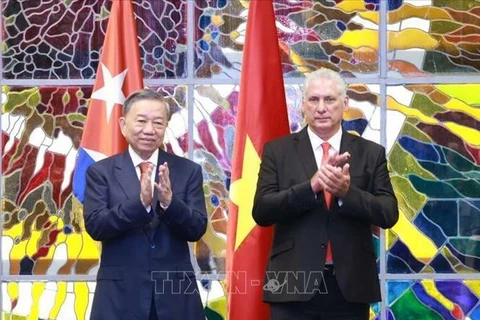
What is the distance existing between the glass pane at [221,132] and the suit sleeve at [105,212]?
1.55 meters

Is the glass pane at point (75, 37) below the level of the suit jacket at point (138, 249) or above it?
above

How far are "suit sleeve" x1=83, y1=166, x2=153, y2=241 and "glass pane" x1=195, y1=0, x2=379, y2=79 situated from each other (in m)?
1.71

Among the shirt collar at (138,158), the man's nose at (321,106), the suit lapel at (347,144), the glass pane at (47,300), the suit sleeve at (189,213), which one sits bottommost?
the glass pane at (47,300)

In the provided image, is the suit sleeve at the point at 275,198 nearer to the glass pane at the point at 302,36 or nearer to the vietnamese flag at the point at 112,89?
the vietnamese flag at the point at 112,89

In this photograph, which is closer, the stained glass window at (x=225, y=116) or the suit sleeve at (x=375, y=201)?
the suit sleeve at (x=375, y=201)

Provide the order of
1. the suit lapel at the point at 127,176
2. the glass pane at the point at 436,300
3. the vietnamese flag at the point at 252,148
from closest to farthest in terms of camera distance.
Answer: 1. the suit lapel at the point at 127,176
2. the vietnamese flag at the point at 252,148
3. the glass pane at the point at 436,300

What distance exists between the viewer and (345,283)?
362 centimetres

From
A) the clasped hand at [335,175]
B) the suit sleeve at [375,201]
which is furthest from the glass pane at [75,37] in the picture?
the clasped hand at [335,175]

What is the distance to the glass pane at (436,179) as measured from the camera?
5.24m

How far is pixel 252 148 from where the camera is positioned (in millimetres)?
4672

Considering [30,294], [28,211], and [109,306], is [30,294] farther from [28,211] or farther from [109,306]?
[109,306]

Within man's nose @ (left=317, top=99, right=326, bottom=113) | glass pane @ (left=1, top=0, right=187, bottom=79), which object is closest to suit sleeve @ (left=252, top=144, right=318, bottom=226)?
man's nose @ (left=317, top=99, right=326, bottom=113)

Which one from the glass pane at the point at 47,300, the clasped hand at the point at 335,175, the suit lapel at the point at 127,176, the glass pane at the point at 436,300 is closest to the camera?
the clasped hand at the point at 335,175

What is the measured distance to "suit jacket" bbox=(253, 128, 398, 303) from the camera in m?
3.62
